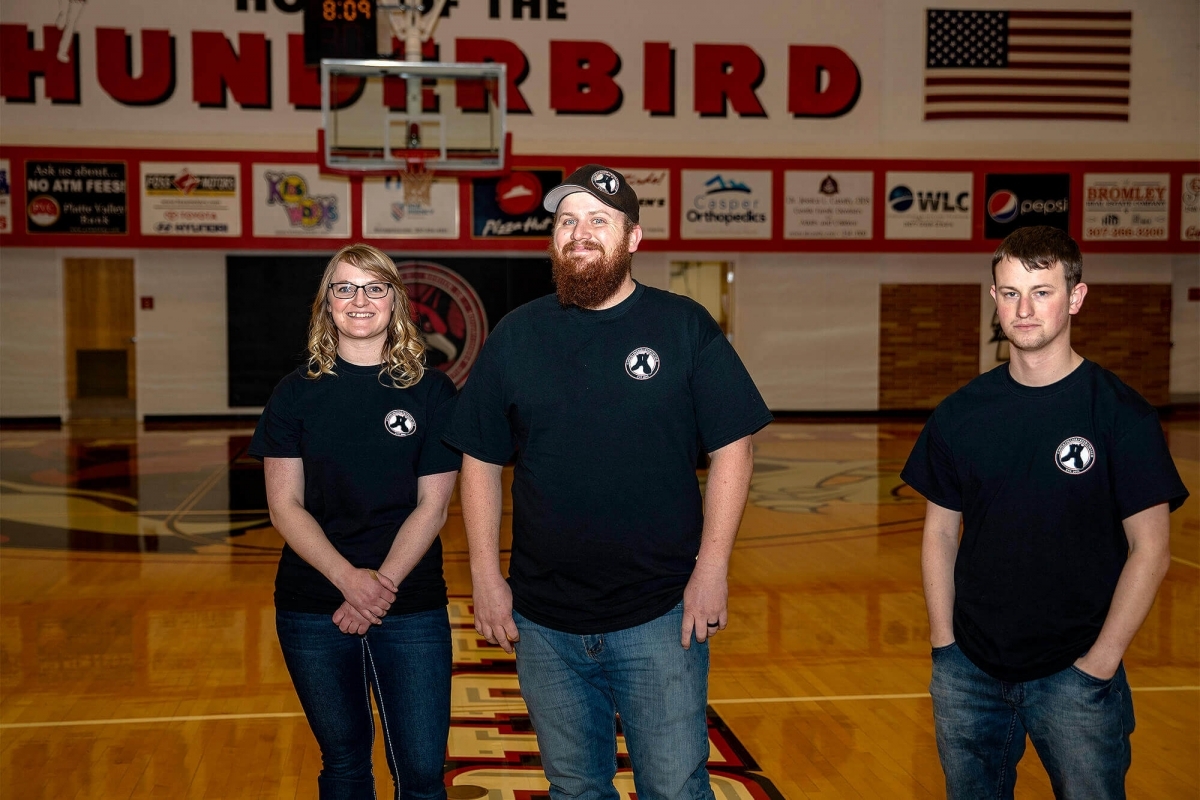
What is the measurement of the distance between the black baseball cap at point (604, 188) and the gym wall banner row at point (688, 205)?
47.5 ft

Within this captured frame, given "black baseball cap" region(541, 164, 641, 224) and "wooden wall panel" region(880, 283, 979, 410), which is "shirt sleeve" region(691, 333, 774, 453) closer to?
"black baseball cap" region(541, 164, 641, 224)

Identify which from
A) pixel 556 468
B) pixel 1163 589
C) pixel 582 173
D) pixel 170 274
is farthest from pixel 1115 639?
pixel 170 274

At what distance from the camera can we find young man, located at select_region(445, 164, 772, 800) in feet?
8.34

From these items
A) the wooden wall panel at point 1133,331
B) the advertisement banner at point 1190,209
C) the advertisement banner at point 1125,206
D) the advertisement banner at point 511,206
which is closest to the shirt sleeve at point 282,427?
the advertisement banner at point 511,206

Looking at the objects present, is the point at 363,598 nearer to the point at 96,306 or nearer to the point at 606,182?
the point at 606,182

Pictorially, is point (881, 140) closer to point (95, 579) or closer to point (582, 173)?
point (95, 579)

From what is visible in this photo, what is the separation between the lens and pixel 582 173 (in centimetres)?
263

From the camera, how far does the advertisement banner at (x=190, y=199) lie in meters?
16.9

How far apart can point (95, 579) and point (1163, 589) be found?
6928 mm

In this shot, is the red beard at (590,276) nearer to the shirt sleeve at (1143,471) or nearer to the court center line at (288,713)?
the shirt sleeve at (1143,471)

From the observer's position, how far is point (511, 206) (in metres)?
17.5

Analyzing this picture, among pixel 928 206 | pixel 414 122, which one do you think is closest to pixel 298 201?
pixel 414 122

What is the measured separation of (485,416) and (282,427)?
1.90 feet

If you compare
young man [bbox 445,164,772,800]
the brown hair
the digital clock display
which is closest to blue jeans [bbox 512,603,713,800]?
young man [bbox 445,164,772,800]
